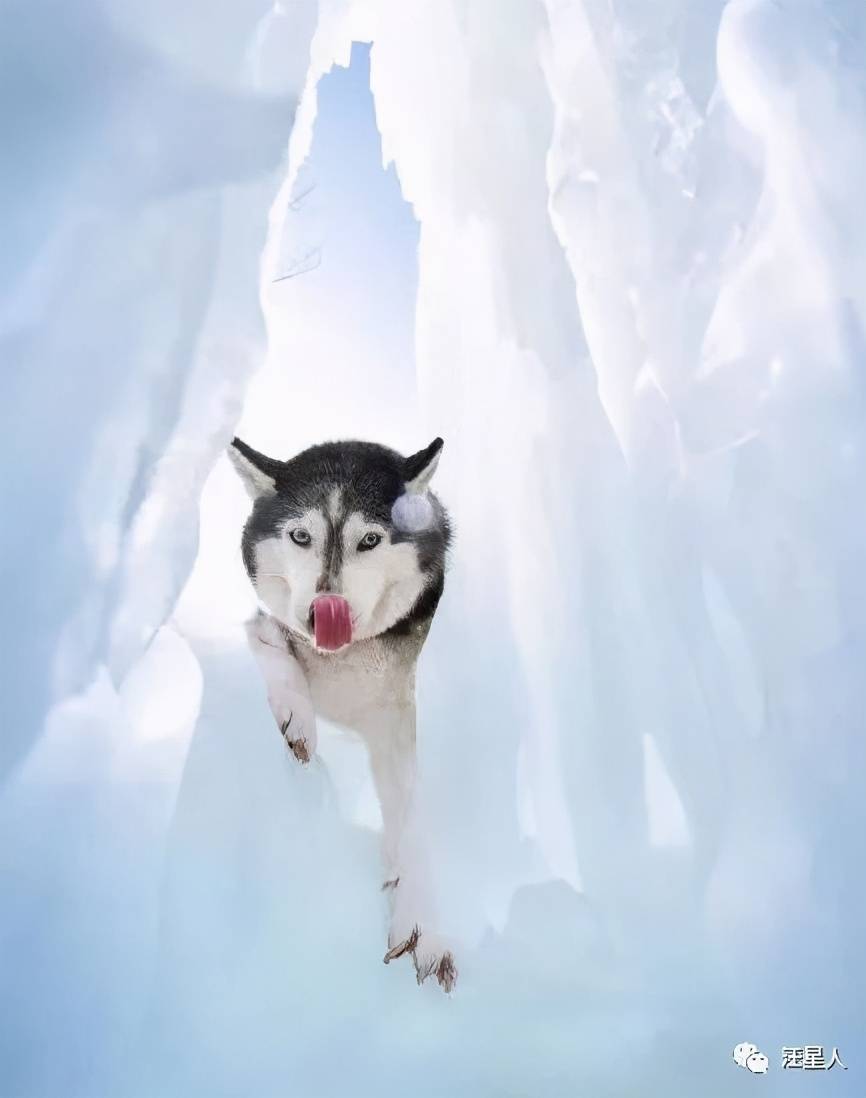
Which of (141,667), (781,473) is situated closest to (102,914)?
(141,667)

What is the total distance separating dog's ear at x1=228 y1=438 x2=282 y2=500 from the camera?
6.09 feet

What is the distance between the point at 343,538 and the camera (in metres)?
1.75

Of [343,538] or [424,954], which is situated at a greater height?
[343,538]

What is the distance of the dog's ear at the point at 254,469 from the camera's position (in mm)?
1857

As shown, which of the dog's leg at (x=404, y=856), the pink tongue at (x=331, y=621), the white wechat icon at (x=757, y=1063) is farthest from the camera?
the white wechat icon at (x=757, y=1063)

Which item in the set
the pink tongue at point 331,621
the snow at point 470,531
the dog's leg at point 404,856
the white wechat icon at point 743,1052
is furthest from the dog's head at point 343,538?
the white wechat icon at point 743,1052

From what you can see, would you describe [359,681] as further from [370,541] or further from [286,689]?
[370,541]

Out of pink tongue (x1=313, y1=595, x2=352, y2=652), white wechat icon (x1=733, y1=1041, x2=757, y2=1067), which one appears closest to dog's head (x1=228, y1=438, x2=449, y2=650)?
pink tongue (x1=313, y1=595, x2=352, y2=652)

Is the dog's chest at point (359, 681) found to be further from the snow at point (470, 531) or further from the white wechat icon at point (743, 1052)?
the white wechat icon at point (743, 1052)

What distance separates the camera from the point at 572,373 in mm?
2301

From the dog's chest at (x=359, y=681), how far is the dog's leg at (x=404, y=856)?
32 mm

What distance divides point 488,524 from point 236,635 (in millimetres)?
629

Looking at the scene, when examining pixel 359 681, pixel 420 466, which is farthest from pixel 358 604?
pixel 420 466

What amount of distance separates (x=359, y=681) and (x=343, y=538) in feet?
0.95
